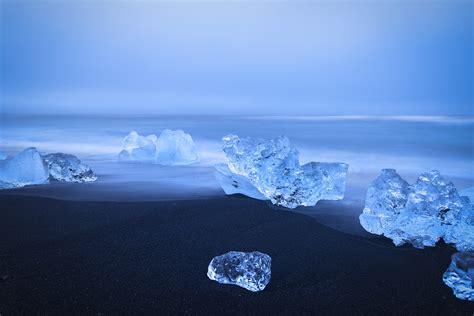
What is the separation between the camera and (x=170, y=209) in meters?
3.39

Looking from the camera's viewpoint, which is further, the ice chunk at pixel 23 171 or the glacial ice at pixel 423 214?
the ice chunk at pixel 23 171

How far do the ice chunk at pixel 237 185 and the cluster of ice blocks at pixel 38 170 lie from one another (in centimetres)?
165

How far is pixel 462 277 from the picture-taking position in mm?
2162

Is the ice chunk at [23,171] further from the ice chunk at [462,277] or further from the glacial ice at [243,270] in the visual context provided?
the ice chunk at [462,277]

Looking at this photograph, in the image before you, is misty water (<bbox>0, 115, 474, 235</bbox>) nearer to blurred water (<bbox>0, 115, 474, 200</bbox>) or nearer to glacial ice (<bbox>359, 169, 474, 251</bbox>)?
blurred water (<bbox>0, 115, 474, 200</bbox>)

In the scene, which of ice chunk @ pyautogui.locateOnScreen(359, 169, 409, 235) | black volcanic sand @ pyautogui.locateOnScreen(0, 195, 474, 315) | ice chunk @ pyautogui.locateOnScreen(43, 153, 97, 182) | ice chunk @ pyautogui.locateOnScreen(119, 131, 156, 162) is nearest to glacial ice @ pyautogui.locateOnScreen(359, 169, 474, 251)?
ice chunk @ pyautogui.locateOnScreen(359, 169, 409, 235)

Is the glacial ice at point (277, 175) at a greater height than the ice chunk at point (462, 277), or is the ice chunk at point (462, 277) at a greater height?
the glacial ice at point (277, 175)

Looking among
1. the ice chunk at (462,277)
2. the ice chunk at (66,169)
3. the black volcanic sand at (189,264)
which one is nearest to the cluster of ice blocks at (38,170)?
the ice chunk at (66,169)

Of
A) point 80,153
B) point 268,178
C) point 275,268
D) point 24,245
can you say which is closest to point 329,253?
point 275,268

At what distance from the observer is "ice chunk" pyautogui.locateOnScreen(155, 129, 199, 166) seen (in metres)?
6.25

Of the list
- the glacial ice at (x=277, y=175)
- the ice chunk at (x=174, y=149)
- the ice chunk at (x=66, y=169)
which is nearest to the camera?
the glacial ice at (x=277, y=175)

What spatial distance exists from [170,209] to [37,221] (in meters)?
1.02

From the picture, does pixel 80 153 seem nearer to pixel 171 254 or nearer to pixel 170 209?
Result: pixel 170 209

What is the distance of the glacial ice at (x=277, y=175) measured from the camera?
3719 millimetres
